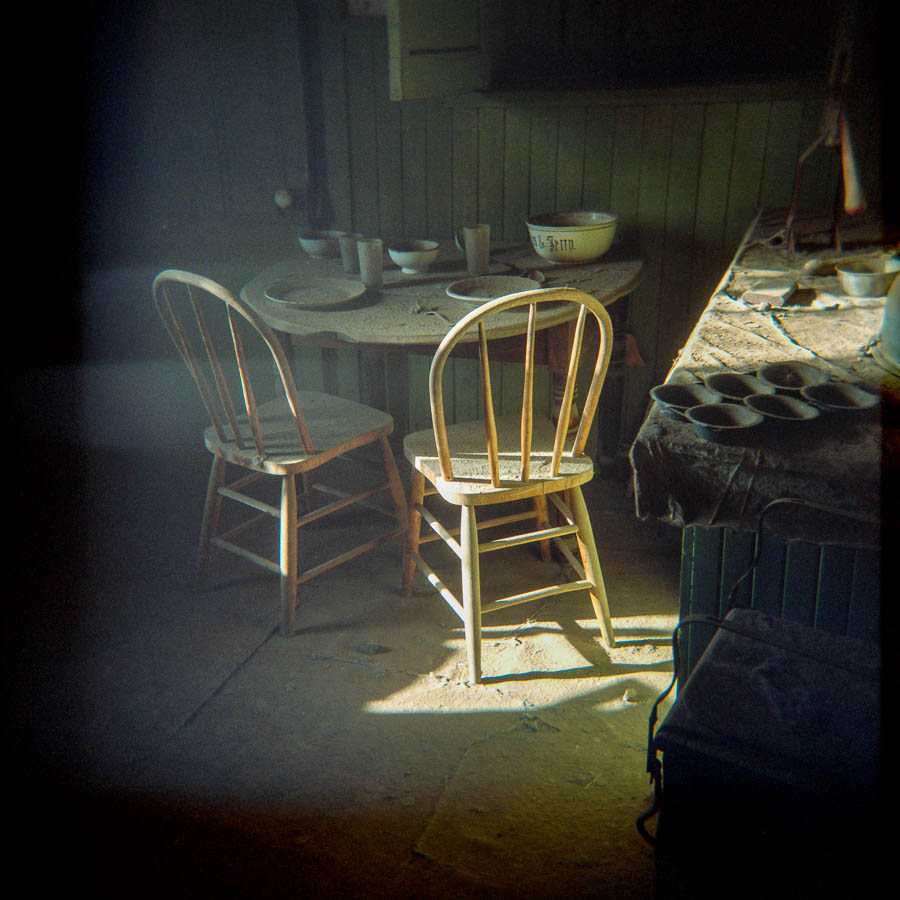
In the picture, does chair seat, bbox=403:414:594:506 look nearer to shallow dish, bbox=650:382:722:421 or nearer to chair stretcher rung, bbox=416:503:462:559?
chair stretcher rung, bbox=416:503:462:559

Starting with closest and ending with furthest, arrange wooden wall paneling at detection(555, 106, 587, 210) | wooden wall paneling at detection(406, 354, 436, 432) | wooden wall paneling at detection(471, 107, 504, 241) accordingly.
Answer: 1. wooden wall paneling at detection(555, 106, 587, 210)
2. wooden wall paneling at detection(471, 107, 504, 241)
3. wooden wall paneling at detection(406, 354, 436, 432)

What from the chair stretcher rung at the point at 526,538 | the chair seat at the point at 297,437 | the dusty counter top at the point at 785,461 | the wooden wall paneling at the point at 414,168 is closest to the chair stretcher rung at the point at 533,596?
the chair stretcher rung at the point at 526,538

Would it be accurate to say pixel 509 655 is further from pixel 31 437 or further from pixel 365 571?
pixel 31 437

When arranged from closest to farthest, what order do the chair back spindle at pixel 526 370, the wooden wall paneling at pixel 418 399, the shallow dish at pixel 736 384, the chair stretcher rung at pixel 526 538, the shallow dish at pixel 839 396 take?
the shallow dish at pixel 839 396, the shallow dish at pixel 736 384, the chair back spindle at pixel 526 370, the chair stretcher rung at pixel 526 538, the wooden wall paneling at pixel 418 399

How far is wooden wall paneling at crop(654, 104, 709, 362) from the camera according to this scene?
2.80 meters

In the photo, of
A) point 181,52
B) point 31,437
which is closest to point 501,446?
point 31,437

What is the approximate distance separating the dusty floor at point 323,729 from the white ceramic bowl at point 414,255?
3.13 ft

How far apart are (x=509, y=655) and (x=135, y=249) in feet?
7.05

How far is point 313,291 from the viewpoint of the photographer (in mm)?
2514

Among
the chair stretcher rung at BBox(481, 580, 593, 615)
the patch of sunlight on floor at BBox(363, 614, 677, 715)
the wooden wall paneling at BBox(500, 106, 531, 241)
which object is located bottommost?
the patch of sunlight on floor at BBox(363, 614, 677, 715)

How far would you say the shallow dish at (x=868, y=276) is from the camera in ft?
6.48

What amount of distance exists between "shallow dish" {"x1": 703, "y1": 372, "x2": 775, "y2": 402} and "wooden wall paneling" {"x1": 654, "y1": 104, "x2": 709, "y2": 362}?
1502 millimetres

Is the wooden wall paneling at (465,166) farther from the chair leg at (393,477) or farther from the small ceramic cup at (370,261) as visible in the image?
the chair leg at (393,477)

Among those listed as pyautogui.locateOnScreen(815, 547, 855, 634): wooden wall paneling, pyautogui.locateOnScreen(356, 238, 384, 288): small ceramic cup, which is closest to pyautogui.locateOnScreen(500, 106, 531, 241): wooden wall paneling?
pyautogui.locateOnScreen(356, 238, 384, 288): small ceramic cup
